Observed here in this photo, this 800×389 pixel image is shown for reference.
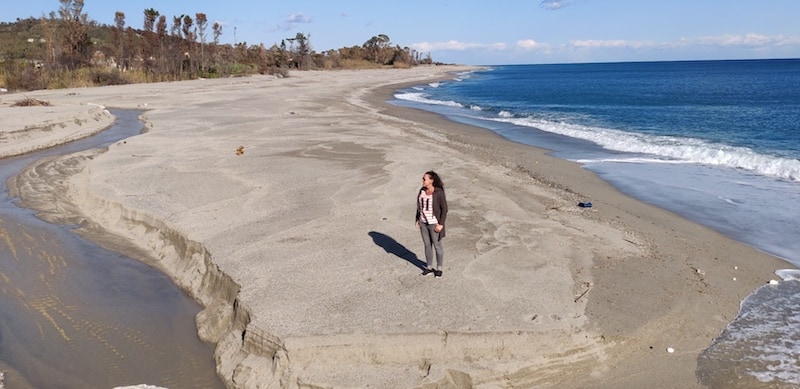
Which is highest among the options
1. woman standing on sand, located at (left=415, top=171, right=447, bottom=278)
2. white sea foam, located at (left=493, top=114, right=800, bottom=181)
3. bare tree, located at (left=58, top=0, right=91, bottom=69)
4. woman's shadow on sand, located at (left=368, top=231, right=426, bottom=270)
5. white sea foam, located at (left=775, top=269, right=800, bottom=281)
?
bare tree, located at (left=58, top=0, right=91, bottom=69)

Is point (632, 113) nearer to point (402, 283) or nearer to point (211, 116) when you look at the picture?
point (211, 116)

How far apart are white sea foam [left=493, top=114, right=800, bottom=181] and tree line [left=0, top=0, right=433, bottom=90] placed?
40.4 meters

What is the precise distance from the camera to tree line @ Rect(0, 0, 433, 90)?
5056 centimetres

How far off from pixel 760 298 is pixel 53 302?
9269mm

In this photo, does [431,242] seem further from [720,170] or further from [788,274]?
[720,170]

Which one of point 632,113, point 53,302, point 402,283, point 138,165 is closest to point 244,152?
point 138,165

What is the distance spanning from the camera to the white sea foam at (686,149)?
17.7 m

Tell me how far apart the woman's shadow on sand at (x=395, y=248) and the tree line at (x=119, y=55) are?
46184 mm

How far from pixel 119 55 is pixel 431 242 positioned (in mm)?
64958

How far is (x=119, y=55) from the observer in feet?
209

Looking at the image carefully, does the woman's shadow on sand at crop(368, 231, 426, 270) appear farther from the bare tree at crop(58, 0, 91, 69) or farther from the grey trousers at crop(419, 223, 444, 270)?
the bare tree at crop(58, 0, 91, 69)

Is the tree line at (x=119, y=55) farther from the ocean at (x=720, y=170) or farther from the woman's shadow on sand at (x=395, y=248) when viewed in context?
the woman's shadow on sand at (x=395, y=248)

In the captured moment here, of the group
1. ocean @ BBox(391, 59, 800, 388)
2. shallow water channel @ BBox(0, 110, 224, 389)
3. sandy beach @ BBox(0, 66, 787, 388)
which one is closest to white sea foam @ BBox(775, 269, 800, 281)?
ocean @ BBox(391, 59, 800, 388)

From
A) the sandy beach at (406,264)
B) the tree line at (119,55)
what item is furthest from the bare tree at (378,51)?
the sandy beach at (406,264)
